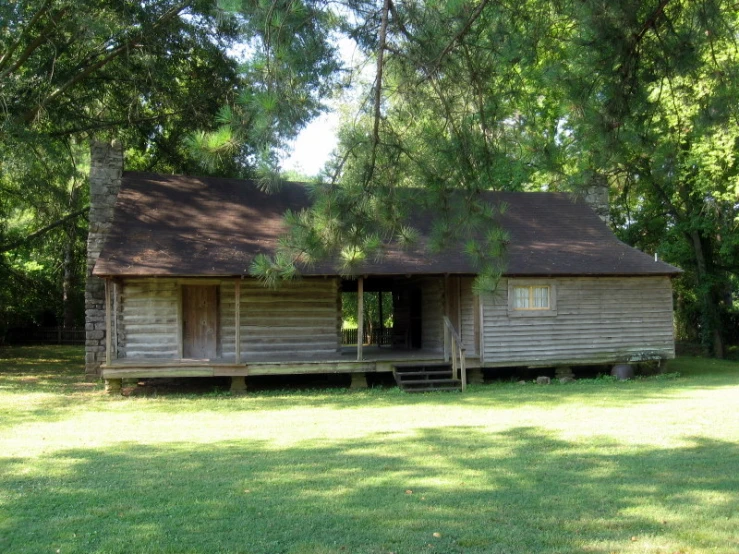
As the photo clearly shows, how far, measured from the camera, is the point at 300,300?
17500 millimetres

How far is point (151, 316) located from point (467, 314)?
7760mm

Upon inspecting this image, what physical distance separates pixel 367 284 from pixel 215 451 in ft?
44.2

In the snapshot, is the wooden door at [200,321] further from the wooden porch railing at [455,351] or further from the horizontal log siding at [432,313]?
the horizontal log siding at [432,313]

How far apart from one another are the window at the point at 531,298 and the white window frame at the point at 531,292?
0.03 m

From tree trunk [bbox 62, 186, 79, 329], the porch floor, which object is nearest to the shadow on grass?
the porch floor

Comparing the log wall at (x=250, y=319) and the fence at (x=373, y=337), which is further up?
the log wall at (x=250, y=319)

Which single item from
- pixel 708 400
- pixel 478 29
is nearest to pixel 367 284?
pixel 708 400

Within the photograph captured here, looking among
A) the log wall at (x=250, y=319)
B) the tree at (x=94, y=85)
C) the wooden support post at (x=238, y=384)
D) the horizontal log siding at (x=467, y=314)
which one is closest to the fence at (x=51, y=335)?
the tree at (x=94, y=85)

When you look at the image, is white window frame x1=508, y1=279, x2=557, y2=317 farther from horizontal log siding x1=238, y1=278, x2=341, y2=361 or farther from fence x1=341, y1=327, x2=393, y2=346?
fence x1=341, y1=327, x2=393, y2=346

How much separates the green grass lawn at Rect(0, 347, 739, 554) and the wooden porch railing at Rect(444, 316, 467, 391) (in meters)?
1.93

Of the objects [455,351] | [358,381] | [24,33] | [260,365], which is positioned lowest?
[358,381]

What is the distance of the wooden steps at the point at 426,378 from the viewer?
16250 millimetres

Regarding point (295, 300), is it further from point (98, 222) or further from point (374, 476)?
point (374, 476)

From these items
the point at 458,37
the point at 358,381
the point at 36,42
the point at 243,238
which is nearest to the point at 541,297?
the point at 358,381
